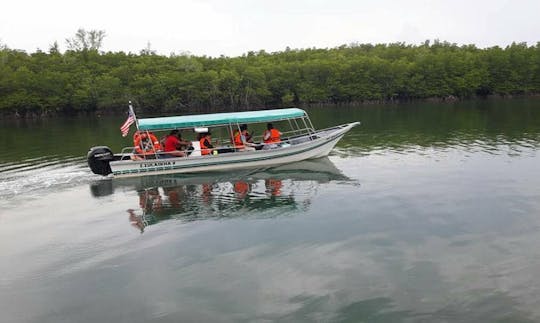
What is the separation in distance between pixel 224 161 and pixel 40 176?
8.69 meters

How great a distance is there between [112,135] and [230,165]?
2472cm

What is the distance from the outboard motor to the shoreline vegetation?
59.8 m

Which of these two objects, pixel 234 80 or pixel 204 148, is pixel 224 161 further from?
pixel 234 80

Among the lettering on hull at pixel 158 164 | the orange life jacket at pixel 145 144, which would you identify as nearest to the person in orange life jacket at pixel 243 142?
the lettering on hull at pixel 158 164

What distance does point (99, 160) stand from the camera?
19797 mm

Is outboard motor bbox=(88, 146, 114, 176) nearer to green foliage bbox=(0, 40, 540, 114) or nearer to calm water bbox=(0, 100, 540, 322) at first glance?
calm water bbox=(0, 100, 540, 322)

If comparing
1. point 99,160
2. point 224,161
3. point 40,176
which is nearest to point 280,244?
point 224,161

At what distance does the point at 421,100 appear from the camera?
286 feet

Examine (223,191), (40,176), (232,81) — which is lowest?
(223,191)

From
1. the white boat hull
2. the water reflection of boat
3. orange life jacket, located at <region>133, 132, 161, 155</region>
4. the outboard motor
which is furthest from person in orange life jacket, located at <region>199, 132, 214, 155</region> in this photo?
the outboard motor

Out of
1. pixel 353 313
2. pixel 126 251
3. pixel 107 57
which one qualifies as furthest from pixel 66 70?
pixel 353 313

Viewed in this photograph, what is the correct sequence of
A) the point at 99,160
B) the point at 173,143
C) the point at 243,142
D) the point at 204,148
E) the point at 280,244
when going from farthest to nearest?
the point at 243,142 < the point at 173,143 < the point at 204,148 < the point at 99,160 < the point at 280,244

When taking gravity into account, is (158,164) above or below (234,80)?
below

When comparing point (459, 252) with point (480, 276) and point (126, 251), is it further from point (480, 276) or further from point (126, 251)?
point (126, 251)
